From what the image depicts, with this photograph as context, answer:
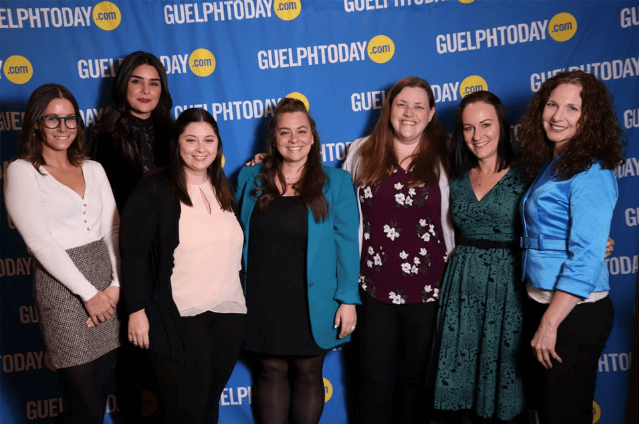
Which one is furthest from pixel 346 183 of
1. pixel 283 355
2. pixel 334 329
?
pixel 283 355

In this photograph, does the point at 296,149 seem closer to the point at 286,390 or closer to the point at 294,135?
the point at 294,135

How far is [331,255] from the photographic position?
7.00 feet

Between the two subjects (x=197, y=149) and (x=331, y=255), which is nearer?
(x=197, y=149)

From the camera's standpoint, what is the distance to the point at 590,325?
1755 millimetres

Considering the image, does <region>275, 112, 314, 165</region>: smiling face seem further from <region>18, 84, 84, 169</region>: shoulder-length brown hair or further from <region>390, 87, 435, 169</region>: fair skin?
<region>18, 84, 84, 169</region>: shoulder-length brown hair

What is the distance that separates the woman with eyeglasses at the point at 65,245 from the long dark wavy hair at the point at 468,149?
4.72ft

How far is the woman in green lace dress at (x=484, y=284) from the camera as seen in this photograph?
78.4 inches

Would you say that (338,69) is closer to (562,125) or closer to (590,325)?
(562,125)

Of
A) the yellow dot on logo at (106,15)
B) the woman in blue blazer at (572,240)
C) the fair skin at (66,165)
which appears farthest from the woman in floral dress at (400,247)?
the yellow dot on logo at (106,15)

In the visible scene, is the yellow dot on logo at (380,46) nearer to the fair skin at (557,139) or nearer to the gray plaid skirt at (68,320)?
the fair skin at (557,139)

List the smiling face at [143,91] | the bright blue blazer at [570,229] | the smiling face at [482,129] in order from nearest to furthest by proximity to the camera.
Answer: the bright blue blazer at [570,229], the smiling face at [482,129], the smiling face at [143,91]

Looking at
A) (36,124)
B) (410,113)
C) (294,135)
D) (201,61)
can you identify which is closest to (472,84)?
(410,113)

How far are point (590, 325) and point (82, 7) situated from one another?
2.72m

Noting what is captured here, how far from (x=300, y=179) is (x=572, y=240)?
3.45 ft
